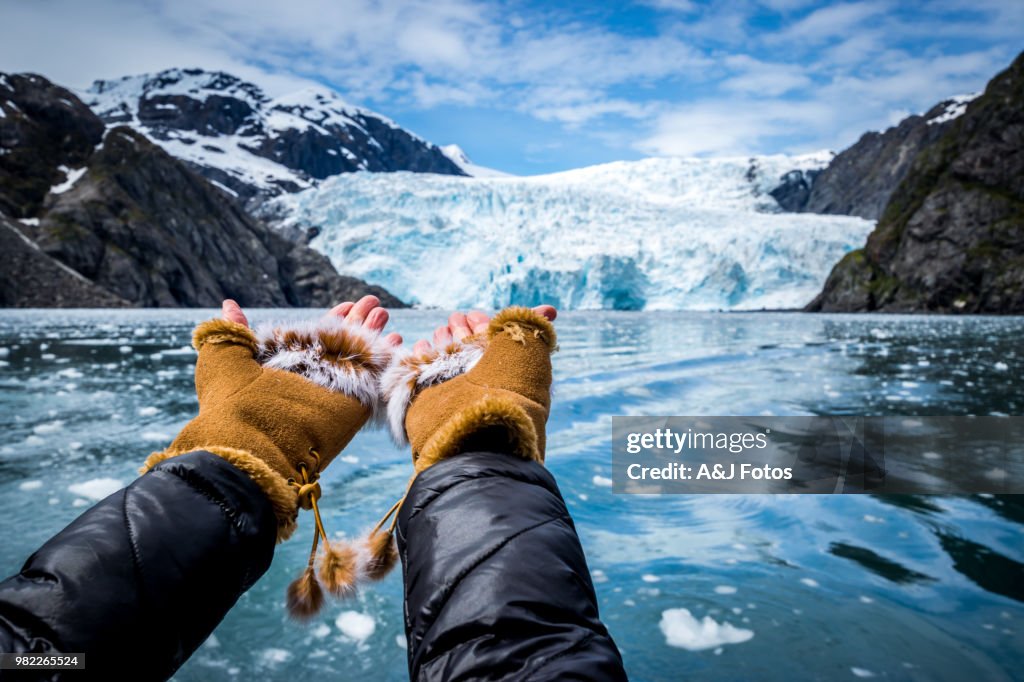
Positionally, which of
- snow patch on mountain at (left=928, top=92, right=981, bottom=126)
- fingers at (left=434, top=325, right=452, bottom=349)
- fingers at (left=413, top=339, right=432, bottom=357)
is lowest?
fingers at (left=413, top=339, right=432, bottom=357)

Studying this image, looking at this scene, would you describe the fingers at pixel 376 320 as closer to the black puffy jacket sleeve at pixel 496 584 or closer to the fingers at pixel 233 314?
the fingers at pixel 233 314

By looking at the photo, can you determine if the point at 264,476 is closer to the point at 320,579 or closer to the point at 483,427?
the point at 320,579

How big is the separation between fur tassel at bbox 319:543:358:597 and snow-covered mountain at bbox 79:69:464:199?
10868cm

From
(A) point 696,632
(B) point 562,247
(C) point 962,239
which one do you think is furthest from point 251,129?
(A) point 696,632

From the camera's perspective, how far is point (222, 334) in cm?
155

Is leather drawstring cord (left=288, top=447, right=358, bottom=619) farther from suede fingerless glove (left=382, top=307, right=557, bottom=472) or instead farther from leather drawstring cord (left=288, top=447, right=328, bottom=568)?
suede fingerless glove (left=382, top=307, right=557, bottom=472)

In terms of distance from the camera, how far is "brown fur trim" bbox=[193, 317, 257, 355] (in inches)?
60.7

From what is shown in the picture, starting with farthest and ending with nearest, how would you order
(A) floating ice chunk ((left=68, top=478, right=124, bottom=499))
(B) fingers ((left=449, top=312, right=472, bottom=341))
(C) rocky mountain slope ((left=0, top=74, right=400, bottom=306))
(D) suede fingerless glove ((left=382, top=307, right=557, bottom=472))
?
(C) rocky mountain slope ((left=0, top=74, right=400, bottom=306))
(A) floating ice chunk ((left=68, top=478, right=124, bottom=499))
(B) fingers ((left=449, top=312, right=472, bottom=341))
(D) suede fingerless glove ((left=382, top=307, right=557, bottom=472))

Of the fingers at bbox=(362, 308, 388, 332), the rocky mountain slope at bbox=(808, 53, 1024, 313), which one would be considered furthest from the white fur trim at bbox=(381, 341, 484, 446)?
the rocky mountain slope at bbox=(808, 53, 1024, 313)

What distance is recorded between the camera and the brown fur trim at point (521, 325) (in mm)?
1570

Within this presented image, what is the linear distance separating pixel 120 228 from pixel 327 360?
176 feet

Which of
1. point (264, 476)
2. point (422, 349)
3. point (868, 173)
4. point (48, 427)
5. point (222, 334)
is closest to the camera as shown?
point (264, 476)

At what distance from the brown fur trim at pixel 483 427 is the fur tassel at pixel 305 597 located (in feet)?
1.24

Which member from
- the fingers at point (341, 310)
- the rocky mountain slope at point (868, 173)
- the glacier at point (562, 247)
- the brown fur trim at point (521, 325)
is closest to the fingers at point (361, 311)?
the fingers at point (341, 310)
